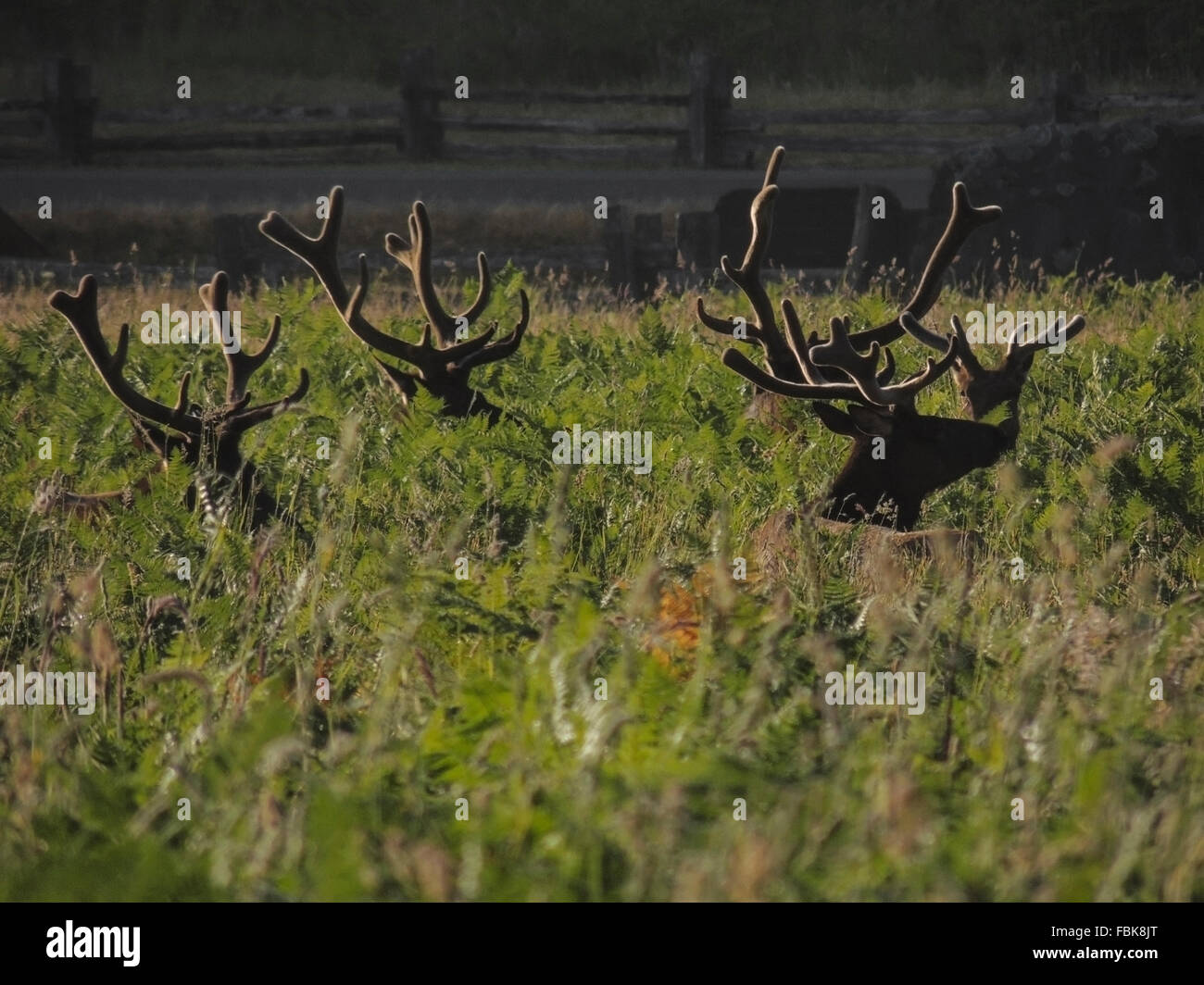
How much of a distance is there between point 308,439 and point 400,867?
4.88 meters

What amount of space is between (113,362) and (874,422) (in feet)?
9.19

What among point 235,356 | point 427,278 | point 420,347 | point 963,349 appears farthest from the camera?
point 427,278

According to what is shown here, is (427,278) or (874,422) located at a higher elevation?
(427,278)

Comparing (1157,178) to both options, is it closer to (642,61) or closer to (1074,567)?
(1074,567)

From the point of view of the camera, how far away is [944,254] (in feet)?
22.4

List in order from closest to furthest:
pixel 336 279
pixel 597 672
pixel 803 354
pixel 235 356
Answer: pixel 597 672 → pixel 803 354 → pixel 235 356 → pixel 336 279

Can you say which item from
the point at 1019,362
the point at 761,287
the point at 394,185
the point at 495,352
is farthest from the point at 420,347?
the point at 394,185

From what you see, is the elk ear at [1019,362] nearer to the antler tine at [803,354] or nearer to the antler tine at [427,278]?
the antler tine at [803,354]

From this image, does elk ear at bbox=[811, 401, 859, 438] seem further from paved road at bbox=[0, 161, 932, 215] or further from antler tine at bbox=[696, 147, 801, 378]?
paved road at bbox=[0, 161, 932, 215]

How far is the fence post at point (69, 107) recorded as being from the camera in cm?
2291

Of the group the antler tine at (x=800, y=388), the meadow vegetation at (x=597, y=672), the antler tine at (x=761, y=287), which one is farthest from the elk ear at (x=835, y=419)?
→ the antler tine at (x=761, y=287)

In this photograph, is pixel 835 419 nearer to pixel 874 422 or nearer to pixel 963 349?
pixel 874 422

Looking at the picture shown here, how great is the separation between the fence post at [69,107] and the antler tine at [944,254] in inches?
710

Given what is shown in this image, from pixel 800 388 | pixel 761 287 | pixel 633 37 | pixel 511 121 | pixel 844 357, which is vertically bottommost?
pixel 800 388
